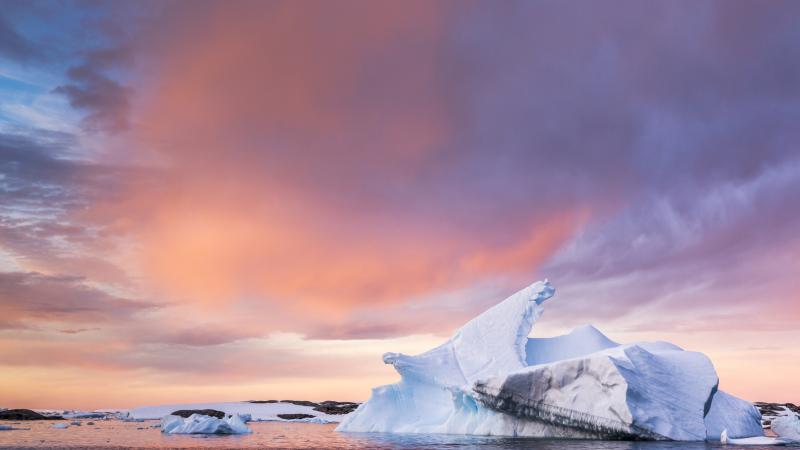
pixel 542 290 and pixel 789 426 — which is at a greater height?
pixel 542 290

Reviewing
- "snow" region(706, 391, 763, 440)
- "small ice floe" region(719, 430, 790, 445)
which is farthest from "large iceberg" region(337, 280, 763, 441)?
"small ice floe" region(719, 430, 790, 445)

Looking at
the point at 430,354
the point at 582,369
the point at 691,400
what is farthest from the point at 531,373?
the point at 430,354

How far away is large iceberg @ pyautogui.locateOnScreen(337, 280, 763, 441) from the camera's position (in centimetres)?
2575

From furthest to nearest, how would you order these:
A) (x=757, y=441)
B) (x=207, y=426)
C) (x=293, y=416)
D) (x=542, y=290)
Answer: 1. (x=293, y=416)
2. (x=207, y=426)
3. (x=542, y=290)
4. (x=757, y=441)

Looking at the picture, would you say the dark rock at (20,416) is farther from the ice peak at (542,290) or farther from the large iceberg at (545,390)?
the ice peak at (542,290)

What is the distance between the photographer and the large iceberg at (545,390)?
25.8 metres

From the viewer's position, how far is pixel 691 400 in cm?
2684

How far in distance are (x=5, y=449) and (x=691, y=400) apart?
27.0m

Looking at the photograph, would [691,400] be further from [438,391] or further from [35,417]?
[35,417]

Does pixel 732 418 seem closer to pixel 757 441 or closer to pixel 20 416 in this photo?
pixel 757 441

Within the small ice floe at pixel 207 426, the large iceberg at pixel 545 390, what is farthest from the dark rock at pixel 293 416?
the large iceberg at pixel 545 390

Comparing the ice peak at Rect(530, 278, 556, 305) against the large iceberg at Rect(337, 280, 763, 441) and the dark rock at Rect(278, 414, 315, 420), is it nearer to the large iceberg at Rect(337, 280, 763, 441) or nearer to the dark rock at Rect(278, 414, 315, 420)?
the large iceberg at Rect(337, 280, 763, 441)

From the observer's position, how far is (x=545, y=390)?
27266mm

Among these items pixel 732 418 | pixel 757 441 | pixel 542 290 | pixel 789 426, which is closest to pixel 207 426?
pixel 542 290
